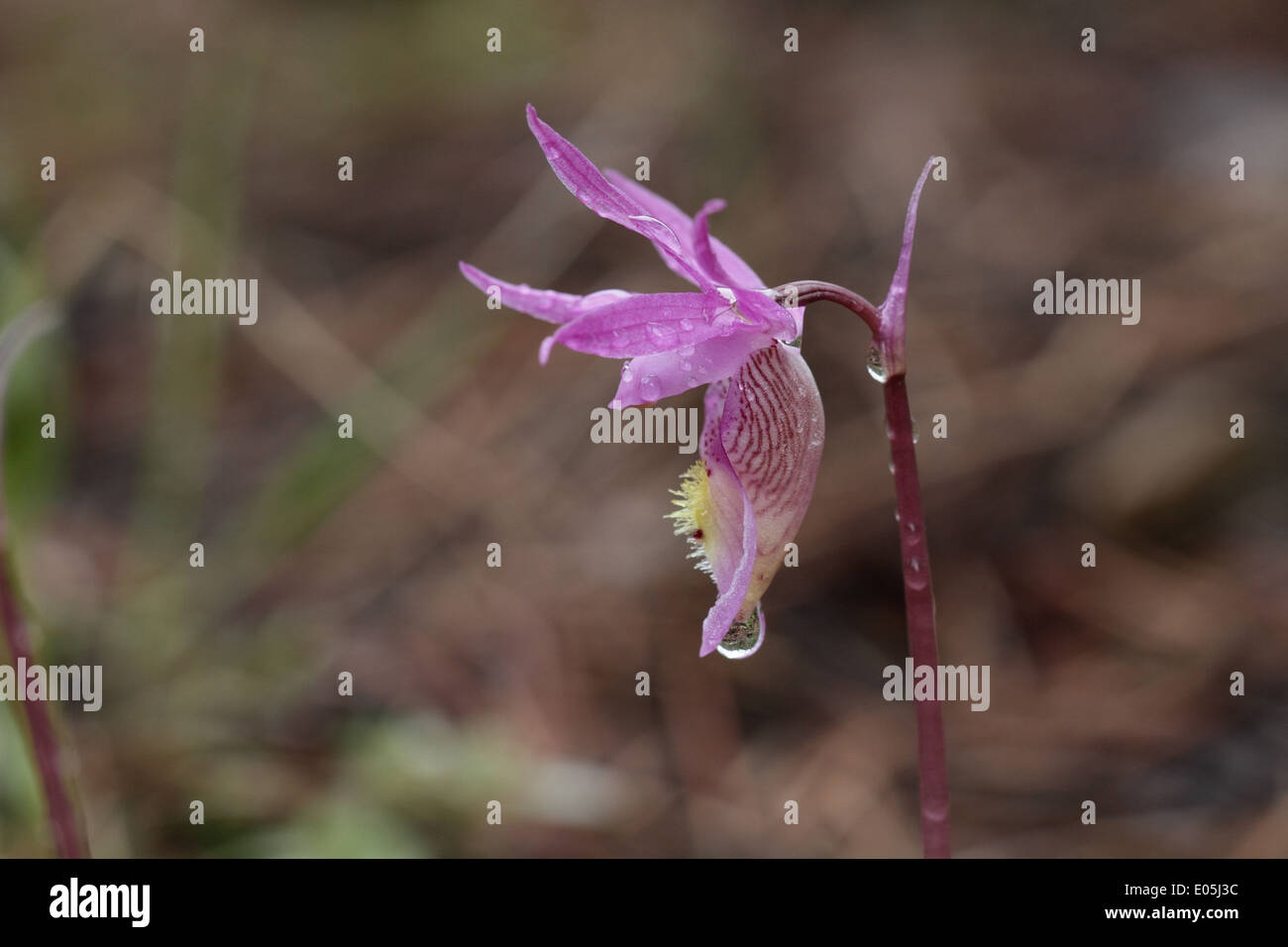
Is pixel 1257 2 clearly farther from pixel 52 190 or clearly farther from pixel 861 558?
pixel 52 190

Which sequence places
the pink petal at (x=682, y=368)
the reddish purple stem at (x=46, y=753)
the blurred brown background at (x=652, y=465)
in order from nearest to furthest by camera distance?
the pink petal at (x=682, y=368)
the reddish purple stem at (x=46, y=753)
the blurred brown background at (x=652, y=465)

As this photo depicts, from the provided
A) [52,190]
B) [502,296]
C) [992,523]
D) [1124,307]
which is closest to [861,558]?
[992,523]

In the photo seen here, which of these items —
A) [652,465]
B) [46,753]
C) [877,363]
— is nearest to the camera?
[877,363]

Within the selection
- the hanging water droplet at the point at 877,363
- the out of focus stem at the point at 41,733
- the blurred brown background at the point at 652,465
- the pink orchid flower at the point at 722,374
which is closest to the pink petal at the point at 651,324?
the pink orchid flower at the point at 722,374

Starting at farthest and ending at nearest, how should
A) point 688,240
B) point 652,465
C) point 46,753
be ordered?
point 652,465, point 46,753, point 688,240

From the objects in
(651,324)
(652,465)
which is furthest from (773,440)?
(652,465)

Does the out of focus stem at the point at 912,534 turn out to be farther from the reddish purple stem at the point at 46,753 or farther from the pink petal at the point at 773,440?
the reddish purple stem at the point at 46,753

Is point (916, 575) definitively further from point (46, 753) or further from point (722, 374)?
point (46, 753)
